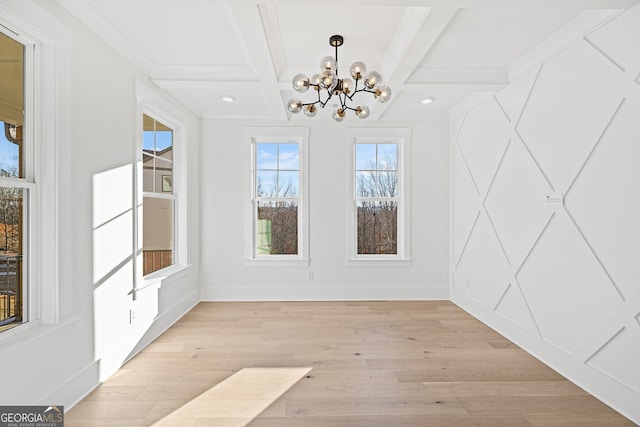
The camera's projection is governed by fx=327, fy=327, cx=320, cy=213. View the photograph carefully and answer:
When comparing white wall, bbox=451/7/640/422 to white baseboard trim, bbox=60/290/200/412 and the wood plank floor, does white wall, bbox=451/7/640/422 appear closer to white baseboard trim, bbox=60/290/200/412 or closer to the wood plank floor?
the wood plank floor

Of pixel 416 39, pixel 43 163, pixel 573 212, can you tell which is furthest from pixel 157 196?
pixel 573 212

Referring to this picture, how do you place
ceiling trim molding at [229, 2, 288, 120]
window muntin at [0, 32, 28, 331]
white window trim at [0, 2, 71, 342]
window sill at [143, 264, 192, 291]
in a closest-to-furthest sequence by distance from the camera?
window muntin at [0, 32, 28, 331]
white window trim at [0, 2, 71, 342]
ceiling trim molding at [229, 2, 288, 120]
window sill at [143, 264, 192, 291]

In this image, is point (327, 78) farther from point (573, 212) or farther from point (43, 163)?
point (573, 212)

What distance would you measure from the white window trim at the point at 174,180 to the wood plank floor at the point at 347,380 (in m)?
0.64

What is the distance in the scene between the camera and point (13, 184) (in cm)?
175

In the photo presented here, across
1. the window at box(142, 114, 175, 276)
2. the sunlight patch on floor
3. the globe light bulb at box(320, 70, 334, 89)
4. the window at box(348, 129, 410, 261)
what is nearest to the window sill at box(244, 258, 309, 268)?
the window at box(348, 129, 410, 261)

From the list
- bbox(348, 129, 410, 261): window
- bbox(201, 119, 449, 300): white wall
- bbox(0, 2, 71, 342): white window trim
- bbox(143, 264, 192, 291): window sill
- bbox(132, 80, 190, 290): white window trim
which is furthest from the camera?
bbox(348, 129, 410, 261): window

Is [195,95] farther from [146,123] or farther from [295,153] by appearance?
[295,153]

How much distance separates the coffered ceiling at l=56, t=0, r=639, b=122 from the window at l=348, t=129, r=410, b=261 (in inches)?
51.7

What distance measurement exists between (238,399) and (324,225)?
267 centimetres

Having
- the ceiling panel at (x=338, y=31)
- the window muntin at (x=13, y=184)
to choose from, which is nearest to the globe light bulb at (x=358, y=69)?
the ceiling panel at (x=338, y=31)

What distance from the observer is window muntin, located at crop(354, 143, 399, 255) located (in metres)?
4.61

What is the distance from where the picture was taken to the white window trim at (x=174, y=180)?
2861 millimetres

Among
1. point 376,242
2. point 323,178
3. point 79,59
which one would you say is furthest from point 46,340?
point 376,242
